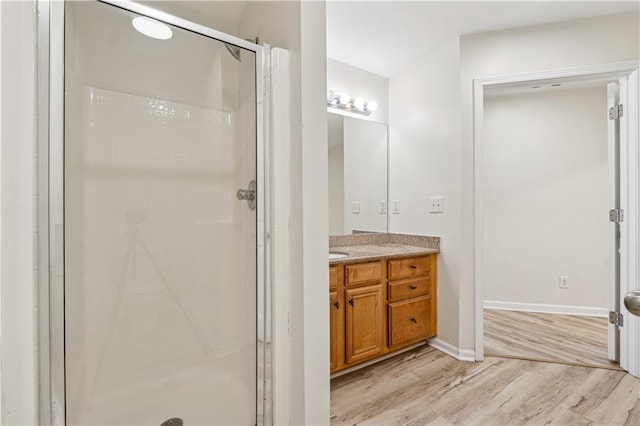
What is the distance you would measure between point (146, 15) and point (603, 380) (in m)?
3.17

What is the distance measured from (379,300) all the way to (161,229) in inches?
57.8

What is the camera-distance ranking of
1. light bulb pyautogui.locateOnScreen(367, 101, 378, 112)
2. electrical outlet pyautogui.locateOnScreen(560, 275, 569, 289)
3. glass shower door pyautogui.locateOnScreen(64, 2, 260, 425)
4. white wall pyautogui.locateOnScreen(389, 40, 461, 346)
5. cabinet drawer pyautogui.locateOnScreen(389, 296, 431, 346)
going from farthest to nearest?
electrical outlet pyautogui.locateOnScreen(560, 275, 569, 289), light bulb pyautogui.locateOnScreen(367, 101, 378, 112), white wall pyautogui.locateOnScreen(389, 40, 461, 346), cabinet drawer pyautogui.locateOnScreen(389, 296, 431, 346), glass shower door pyautogui.locateOnScreen(64, 2, 260, 425)

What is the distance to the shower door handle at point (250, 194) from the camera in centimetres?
141

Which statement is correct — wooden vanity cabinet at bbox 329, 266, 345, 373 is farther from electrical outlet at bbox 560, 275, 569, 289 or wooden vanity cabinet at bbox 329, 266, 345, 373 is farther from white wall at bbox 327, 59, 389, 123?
electrical outlet at bbox 560, 275, 569, 289

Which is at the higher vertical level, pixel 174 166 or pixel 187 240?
pixel 174 166

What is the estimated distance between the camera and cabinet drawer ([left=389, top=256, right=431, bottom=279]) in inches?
90.0

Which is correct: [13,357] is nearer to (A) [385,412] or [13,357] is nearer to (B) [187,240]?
(B) [187,240]

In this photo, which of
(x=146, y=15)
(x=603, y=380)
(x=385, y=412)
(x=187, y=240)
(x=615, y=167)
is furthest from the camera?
(x=615, y=167)

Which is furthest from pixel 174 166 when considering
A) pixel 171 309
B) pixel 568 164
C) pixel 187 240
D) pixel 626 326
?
pixel 568 164

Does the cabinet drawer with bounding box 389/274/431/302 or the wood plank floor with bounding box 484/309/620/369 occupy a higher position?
the cabinet drawer with bounding box 389/274/431/302

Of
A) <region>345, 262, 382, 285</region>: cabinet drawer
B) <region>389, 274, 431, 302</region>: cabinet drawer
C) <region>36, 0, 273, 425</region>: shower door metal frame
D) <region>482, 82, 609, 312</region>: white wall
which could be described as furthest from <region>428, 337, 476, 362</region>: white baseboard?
<region>36, 0, 273, 425</region>: shower door metal frame

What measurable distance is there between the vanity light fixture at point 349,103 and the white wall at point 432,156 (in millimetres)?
286

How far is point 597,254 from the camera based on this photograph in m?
3.25

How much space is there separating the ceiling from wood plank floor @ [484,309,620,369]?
2409 mm
